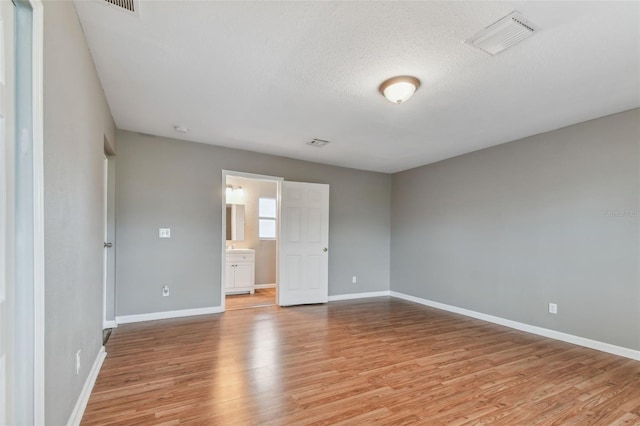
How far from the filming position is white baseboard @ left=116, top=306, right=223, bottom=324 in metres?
3.90

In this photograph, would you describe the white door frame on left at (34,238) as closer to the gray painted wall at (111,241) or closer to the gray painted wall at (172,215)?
the gray painted wall at (111,241)

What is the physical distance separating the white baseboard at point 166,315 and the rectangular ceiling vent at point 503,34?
169 inches

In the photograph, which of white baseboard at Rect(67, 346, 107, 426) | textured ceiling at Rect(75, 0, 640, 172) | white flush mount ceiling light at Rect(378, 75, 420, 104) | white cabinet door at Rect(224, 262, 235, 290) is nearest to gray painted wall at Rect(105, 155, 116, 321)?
textured ceiling at Rect(75, 0, 640, 172)

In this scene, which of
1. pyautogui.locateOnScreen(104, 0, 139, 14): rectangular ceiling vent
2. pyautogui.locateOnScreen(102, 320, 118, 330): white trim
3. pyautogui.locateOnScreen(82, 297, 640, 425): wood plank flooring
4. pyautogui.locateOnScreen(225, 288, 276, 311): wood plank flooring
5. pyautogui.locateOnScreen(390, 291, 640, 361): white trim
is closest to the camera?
pyautogui.locateOnScreen(104, 0, 139, 14): rectangular ceiling vent

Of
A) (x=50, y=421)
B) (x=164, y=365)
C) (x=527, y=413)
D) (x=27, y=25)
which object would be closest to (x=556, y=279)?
(x=527, y=413)

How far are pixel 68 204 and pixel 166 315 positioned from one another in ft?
9.45

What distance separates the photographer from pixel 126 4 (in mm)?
1715

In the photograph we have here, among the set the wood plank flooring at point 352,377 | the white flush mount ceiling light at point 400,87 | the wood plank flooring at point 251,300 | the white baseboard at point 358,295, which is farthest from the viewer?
the white baseboard at point 358,295

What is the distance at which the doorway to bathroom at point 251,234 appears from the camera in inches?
235

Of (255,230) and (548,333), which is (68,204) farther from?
(255,230)

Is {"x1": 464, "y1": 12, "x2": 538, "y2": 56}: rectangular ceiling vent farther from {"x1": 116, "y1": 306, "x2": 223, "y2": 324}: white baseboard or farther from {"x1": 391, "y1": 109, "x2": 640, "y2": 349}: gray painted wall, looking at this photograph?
{"x1": 116, "y1": 306, "x2": 223, "y2": 324}: white baseboard

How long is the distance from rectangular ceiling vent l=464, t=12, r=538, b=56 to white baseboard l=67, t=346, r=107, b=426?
333 centimetres

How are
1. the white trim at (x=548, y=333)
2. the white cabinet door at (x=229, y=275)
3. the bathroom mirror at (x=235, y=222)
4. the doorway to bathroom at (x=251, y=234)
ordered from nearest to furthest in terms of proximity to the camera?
1. the white trim at (x=548, y=333)
2. the white cabinet door at (x=229, y=275)
3. the doorway to bathroom at (x=251, y=234)
4. the bathroom mirror at (x=235, y=222)

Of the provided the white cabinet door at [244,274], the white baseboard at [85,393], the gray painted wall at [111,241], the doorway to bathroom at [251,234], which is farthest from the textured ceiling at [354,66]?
the white cabinet door at [244,274]
